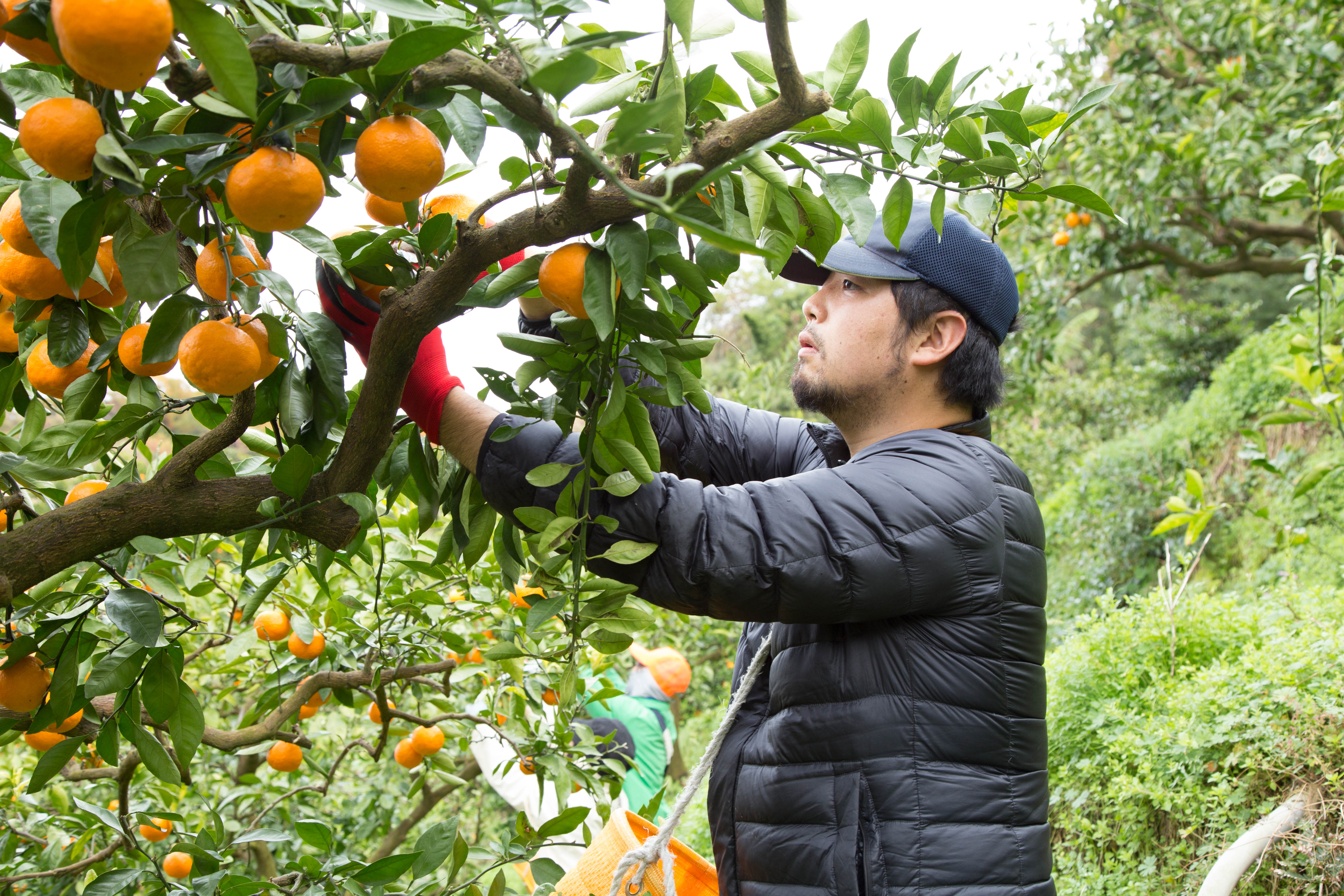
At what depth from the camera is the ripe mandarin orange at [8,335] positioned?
970 mm

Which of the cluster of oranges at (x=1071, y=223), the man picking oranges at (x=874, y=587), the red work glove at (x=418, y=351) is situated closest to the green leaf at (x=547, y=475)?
the man picking oranges at (x=874, y=587)

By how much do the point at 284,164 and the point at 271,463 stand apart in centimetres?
62

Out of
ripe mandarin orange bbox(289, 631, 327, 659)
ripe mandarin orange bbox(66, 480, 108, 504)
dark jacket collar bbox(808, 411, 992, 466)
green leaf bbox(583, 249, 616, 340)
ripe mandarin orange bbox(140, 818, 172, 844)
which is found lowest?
ripe mandarin orange bbox(140, 818, 172, 844)

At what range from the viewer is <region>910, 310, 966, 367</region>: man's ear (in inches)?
54.7

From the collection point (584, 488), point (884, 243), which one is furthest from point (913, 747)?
point (884, 243)

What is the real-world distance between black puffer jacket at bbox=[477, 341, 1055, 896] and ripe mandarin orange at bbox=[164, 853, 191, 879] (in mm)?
1069

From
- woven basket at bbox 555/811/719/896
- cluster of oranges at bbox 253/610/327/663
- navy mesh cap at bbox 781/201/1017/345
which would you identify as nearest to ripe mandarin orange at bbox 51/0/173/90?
navy mesh cap at bbox 781/201/1017/345

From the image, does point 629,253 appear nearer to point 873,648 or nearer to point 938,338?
point 873,648

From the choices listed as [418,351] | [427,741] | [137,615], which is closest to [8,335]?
[137,615]

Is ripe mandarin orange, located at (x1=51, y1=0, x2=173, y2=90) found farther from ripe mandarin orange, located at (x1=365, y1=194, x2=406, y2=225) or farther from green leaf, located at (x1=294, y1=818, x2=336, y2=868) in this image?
green leaf, located at (x1=294, y1=818, x2=336, y2=868)

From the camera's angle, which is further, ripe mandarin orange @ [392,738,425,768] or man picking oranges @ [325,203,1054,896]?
ripe mandarin orange @ [392,738,425,768]

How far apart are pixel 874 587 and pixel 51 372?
3.09 ft

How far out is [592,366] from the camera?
0.95m

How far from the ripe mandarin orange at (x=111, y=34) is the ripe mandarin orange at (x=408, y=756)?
1636 millimetres
